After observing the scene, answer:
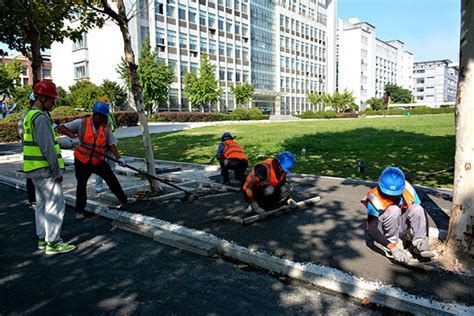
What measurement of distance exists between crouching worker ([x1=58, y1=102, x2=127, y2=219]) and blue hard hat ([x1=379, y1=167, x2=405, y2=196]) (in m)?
4.36

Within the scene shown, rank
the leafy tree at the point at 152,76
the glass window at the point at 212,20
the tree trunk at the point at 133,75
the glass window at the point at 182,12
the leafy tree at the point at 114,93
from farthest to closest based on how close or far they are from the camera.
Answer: the glass window at the point at 212,20
the glass window at the point at 182,12
the leafy tree at the point at 114,93
the leafy tree at the point at 152,76
the tree trunk at the point at 133,75

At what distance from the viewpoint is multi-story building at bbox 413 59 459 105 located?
443ft

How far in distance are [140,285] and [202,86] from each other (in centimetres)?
4128

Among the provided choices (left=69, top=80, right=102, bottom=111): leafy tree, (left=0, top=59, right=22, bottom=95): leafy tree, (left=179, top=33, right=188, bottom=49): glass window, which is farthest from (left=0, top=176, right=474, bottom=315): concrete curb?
(left=179, top=33, right=188, bottom=49): glass window

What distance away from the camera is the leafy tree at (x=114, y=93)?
3759 centimetres

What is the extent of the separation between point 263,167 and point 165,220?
68.2 inches

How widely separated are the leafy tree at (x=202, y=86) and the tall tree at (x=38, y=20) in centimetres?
3211

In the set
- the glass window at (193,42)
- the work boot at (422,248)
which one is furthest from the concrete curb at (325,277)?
the glass window at (193,42)

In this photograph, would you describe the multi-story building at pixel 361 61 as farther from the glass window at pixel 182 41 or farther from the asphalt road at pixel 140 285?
the asphalt road at pixel 140 285

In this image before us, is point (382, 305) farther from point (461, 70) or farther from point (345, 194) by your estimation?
point (345, 194)

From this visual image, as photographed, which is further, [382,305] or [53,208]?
[53,208]

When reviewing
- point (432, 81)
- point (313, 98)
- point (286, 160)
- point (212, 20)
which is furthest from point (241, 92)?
point (432, 81)

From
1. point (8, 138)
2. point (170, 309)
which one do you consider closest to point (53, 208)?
point (170, 309)

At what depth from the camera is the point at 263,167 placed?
5297 mm
